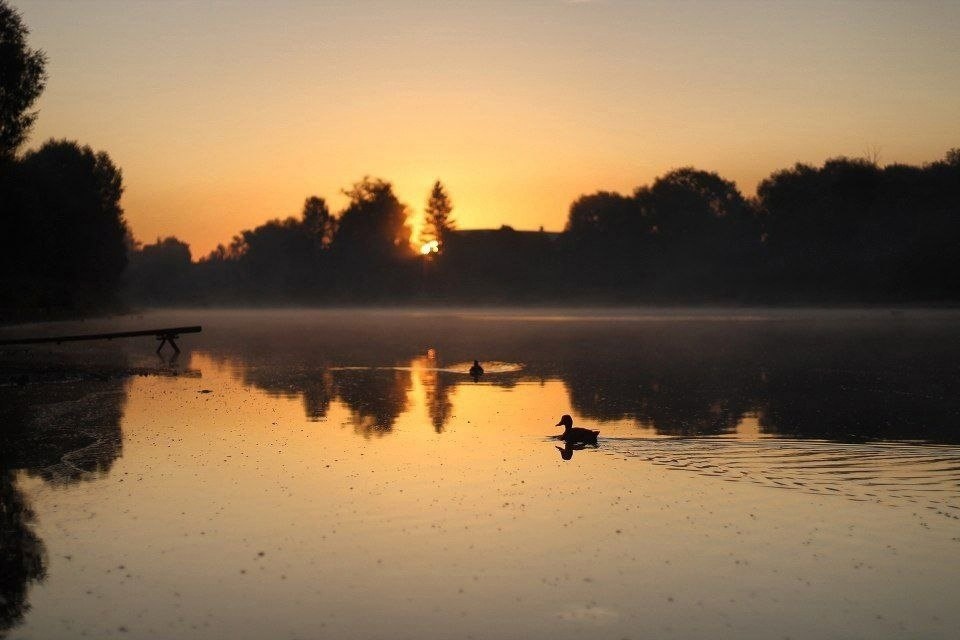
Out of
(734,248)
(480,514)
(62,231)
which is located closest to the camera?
(480,514)

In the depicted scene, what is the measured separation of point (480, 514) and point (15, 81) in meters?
53.8

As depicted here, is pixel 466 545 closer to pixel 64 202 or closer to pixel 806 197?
pixel 64 202

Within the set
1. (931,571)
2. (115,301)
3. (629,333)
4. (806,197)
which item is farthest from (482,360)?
(806,197)

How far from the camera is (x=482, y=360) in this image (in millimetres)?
49031

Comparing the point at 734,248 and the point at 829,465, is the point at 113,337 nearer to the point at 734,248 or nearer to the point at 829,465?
the point at 829,465

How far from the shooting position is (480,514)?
50.4ft

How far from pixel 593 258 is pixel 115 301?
85.5m

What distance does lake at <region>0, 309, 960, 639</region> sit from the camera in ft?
36.2

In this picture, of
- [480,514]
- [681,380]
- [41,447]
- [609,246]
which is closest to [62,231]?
[681,380]

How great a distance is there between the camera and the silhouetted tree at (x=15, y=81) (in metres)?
56.9

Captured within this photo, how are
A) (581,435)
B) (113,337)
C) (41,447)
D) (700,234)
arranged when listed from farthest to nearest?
(700,234)
(113,337)
(41,447)
(581,435)

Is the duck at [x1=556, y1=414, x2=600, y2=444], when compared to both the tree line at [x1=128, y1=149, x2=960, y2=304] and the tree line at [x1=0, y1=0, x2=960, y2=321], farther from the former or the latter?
the tree line at [x1=128, y1=149, x2=960, y2=304]

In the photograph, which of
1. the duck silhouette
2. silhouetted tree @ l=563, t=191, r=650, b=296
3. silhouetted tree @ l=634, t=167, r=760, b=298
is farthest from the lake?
silhouetted tree @ l=563, t=191, r=650, b=296

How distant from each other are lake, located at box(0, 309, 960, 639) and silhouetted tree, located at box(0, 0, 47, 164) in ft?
102
